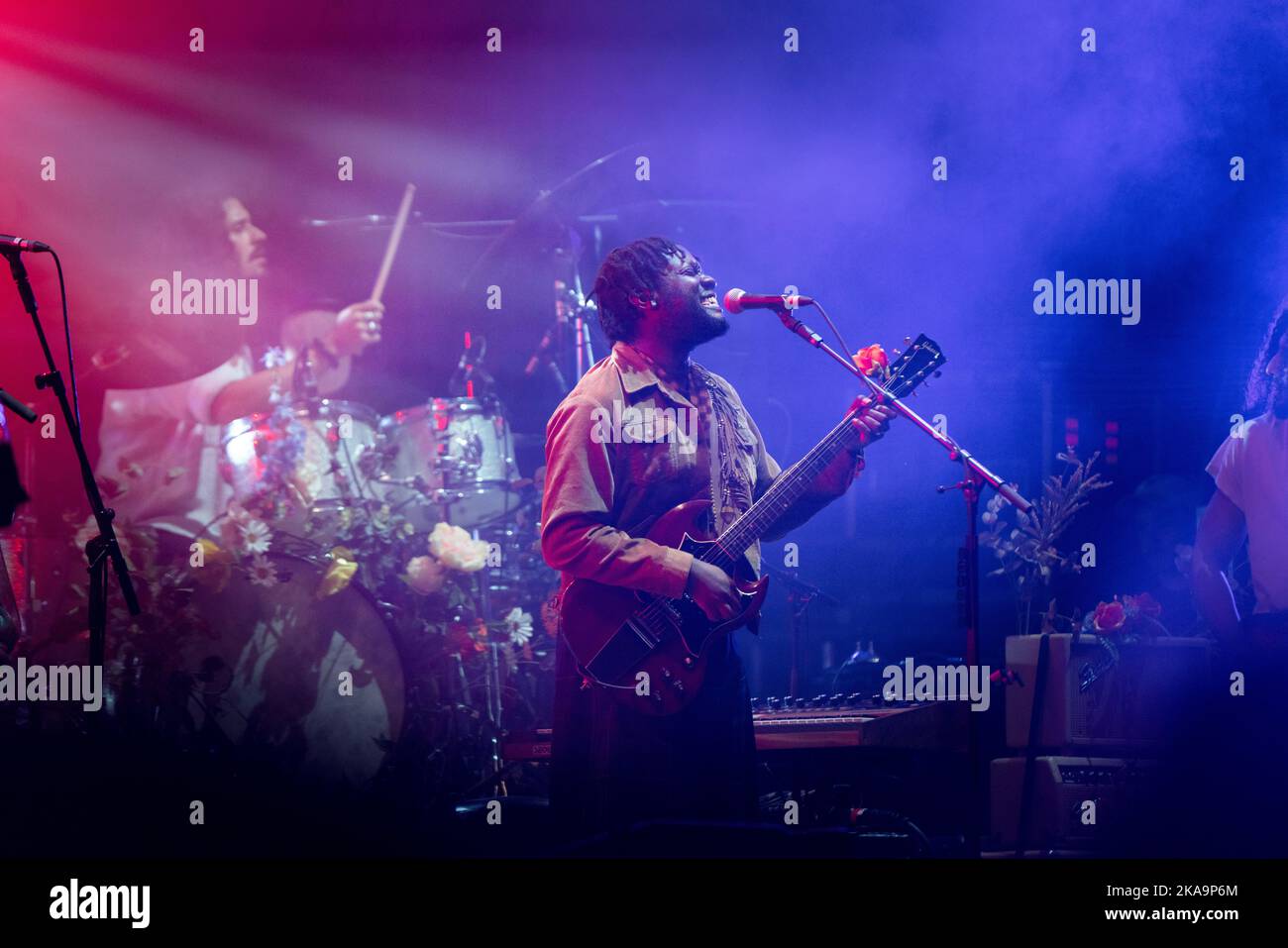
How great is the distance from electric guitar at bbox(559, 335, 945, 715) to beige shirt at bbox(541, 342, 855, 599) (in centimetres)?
5

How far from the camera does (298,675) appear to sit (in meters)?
5.07

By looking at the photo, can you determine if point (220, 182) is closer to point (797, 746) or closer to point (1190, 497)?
point (797, 746)

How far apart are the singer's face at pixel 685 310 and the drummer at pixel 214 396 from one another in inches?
54.3

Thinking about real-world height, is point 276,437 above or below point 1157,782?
above

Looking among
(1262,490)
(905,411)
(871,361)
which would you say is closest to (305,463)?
(871,361)

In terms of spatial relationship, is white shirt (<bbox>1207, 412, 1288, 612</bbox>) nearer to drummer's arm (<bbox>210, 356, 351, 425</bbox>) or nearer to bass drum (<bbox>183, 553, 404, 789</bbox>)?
bass drum (<bbox>183, 553, 404, 789</bbox>)

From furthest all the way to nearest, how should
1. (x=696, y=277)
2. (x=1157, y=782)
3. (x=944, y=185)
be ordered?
1. (x=944, y=185)
2. (x=1157, y=782)
3. (x=696, y=277)

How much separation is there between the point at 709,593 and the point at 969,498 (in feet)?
3.36

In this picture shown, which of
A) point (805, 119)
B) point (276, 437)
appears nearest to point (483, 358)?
point (276, 437)

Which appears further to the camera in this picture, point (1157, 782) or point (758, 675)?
point (758, 675)

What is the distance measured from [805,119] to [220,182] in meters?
2.26

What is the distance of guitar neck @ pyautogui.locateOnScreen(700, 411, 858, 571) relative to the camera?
4.18 metres

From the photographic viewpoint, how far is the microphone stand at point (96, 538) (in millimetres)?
4242

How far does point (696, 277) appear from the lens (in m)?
4.39
